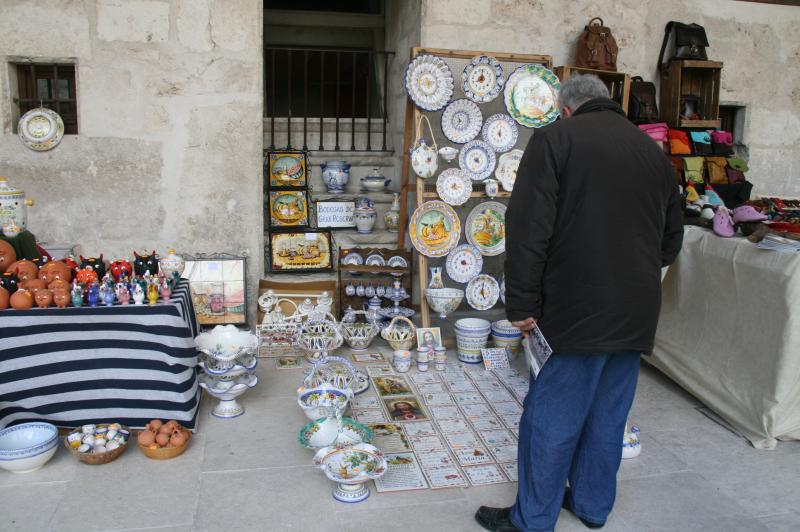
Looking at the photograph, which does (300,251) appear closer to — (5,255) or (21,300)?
(5,255)

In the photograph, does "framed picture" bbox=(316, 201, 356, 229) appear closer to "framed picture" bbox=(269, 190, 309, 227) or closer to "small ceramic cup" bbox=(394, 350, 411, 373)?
"framed picture" bbox=(269, 190, 309, 227)

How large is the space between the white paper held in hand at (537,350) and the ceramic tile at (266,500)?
2.88 feet

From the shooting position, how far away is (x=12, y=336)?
104 inches

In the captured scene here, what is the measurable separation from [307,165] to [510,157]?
1555 millimetres

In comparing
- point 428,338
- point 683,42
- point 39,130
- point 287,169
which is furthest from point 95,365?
point 683,42

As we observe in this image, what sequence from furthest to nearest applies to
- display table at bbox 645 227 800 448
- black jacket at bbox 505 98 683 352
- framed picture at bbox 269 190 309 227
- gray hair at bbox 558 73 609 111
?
framed picture at bbox 269 190 309 227 < display table at bbox 645 227 800 448 < gray hair at bbox 558 73 609 111 < black jacket at bbox 505 98 683 352

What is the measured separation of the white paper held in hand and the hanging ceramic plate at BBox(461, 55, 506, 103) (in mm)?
2246

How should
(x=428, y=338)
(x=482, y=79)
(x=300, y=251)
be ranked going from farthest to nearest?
(x=300, y=251)
(x=482, y=79)
(x=428, y=338)

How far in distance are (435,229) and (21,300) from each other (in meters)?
2.32

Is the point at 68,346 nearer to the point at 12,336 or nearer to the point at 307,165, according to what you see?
the point at 12,336

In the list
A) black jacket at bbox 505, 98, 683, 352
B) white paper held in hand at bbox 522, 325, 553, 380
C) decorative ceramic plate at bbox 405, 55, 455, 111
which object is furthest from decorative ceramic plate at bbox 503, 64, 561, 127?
white paper held in hand at bbox 522, 325, 553, 380

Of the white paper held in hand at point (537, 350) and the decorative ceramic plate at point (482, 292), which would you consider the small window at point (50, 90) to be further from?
the white paper held in hand at point (537, 350)

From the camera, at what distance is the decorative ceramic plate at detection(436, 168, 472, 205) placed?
4043 millimetres

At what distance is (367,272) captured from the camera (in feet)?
14.4
